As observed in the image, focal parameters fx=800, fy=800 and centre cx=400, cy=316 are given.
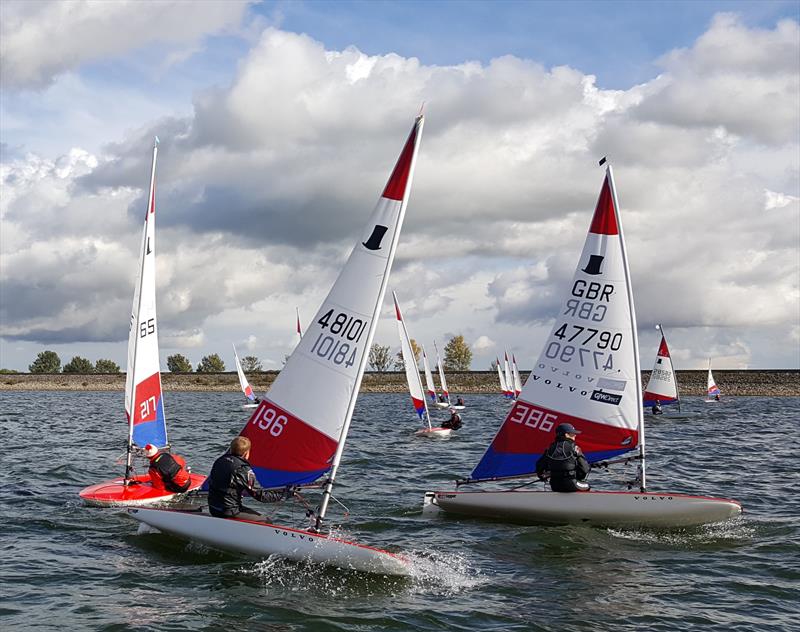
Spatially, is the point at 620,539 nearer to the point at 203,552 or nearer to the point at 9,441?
the point at 203,552

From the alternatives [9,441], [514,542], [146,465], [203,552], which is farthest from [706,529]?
[9,441]

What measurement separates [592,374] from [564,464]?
1.98m

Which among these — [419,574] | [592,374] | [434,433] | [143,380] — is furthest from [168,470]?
[434,433]

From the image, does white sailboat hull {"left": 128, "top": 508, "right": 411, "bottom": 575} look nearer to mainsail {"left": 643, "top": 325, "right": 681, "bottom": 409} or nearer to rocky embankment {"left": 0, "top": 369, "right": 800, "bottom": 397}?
mainsail {"left": 643, "top": 325, "right": 681, "bottom": 409}

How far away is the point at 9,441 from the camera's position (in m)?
28.9

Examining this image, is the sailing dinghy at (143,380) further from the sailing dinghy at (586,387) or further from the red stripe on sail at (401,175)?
the red stripe on sail at (401,175)

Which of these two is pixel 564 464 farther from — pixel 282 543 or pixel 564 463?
pixel 282 543

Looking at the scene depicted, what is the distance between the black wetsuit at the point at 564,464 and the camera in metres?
14.1

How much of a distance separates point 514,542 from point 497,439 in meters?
2.71

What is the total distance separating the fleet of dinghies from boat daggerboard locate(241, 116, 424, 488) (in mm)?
17

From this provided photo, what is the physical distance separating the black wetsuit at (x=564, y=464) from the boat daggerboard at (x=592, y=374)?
1.01 m

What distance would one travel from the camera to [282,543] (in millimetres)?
10773

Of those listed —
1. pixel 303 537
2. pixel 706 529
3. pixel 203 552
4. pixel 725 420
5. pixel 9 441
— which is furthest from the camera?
pixel 725 420

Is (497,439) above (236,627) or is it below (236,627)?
above
